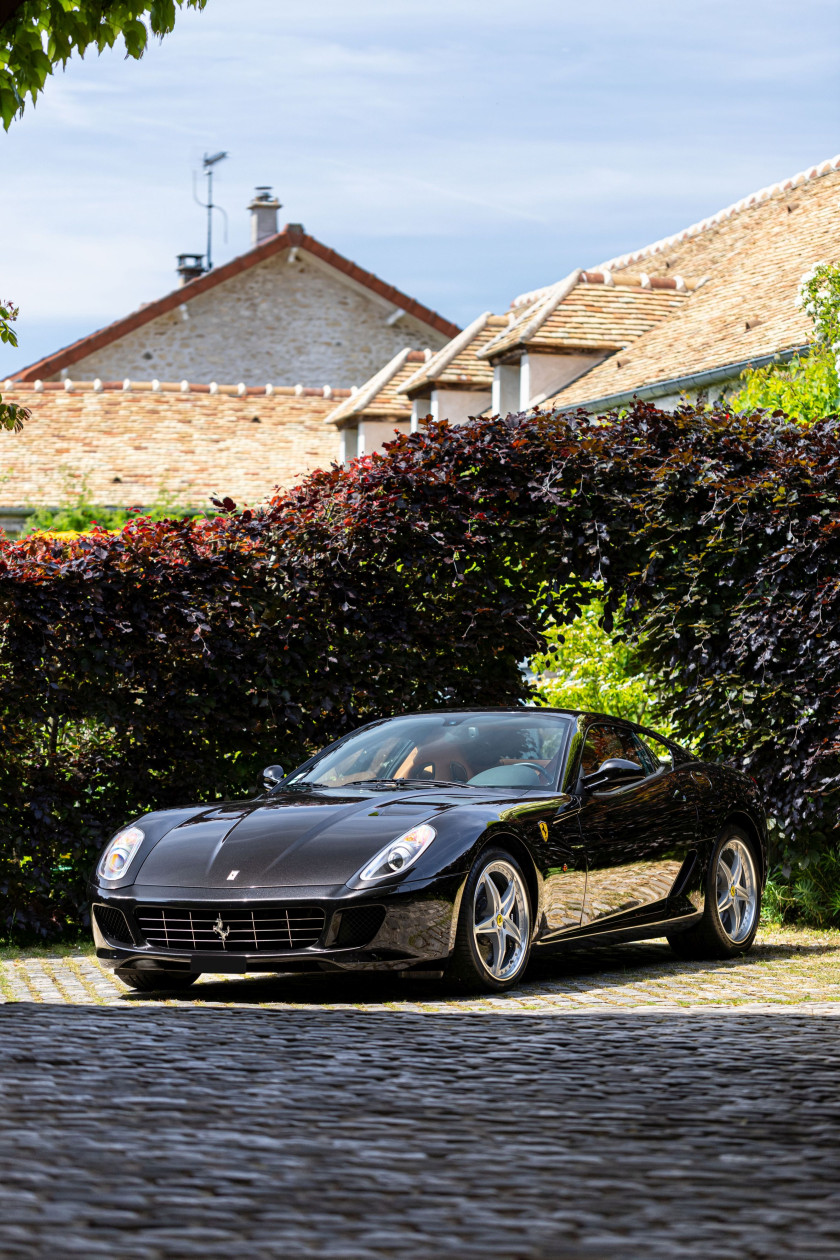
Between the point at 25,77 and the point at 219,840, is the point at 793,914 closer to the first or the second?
the point at 219,840

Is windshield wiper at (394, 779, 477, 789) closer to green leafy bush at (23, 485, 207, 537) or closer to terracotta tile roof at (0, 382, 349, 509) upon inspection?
green leafy bush at (23, 485, 207, 537)

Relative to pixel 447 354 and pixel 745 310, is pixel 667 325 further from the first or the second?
pixel 447 354

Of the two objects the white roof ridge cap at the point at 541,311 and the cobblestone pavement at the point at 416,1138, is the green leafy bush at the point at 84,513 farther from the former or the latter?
the cobblestone pavement at the point at 416,1138

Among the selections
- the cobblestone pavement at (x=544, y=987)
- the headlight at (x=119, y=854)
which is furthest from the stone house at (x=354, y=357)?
the headlight at (x=119, y=854)

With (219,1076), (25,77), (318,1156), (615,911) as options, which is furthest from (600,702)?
(318,1156)

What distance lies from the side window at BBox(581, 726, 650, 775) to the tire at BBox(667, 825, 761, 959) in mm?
704

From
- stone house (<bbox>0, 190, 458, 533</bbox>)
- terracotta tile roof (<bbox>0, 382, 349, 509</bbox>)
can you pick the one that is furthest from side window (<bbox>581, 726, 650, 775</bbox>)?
stone house (<bbox>0, 190, 458, 533</bbox>)

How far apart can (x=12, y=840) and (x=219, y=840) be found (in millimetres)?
2898

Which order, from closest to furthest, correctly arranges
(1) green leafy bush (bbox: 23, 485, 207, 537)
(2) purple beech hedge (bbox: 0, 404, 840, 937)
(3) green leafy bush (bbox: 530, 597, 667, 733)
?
(2) purple beech hedge (bbox: 0, 404, 840, 937)
(3) green leafy bush (bbox: 530, 597, 667, 733)
(1) green leafy bush (bbox: 23, 485, 207, 537)

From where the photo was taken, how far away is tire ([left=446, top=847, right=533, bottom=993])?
7902 millimetres

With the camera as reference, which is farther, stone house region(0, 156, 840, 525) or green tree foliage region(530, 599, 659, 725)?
stone house region(0, 156, 840, 525)

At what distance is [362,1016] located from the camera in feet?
24.1

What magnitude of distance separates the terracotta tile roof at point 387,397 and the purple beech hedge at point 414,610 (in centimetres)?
2282

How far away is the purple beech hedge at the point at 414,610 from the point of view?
10820 millimetres
